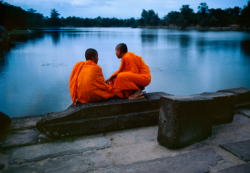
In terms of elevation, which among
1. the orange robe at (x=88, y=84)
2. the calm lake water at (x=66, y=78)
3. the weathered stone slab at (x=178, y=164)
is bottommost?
the calm lake water at (x=66, y=78)

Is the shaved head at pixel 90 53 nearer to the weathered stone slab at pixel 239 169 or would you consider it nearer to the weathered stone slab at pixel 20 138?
the weathered stone slab at pixel 20 138

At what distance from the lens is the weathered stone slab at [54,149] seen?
2.69 metres

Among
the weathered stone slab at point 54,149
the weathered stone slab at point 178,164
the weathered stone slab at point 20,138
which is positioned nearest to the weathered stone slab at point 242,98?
the weathered stone slab at point 178,164

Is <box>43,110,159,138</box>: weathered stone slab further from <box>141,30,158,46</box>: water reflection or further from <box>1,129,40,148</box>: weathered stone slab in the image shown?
<box>141,30,158,46</box>: water reflection

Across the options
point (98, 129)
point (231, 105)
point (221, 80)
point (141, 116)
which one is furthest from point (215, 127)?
point (221, 80)

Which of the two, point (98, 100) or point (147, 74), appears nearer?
point (98, 100)

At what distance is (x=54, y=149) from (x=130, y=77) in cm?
160

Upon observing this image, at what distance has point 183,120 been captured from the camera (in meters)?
2.65

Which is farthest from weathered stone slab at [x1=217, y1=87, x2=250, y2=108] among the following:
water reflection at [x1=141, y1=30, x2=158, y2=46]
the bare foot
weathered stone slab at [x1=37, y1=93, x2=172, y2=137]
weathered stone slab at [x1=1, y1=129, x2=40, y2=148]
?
water reflection at [x1=141, y1=30, x2=158, y2=46]

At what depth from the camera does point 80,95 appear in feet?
11.6

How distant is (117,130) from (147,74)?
1108 mm

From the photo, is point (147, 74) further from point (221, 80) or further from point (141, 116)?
point (221, 80)

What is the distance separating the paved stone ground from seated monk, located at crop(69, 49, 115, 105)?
628 mm

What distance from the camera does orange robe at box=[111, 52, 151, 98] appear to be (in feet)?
11.9
